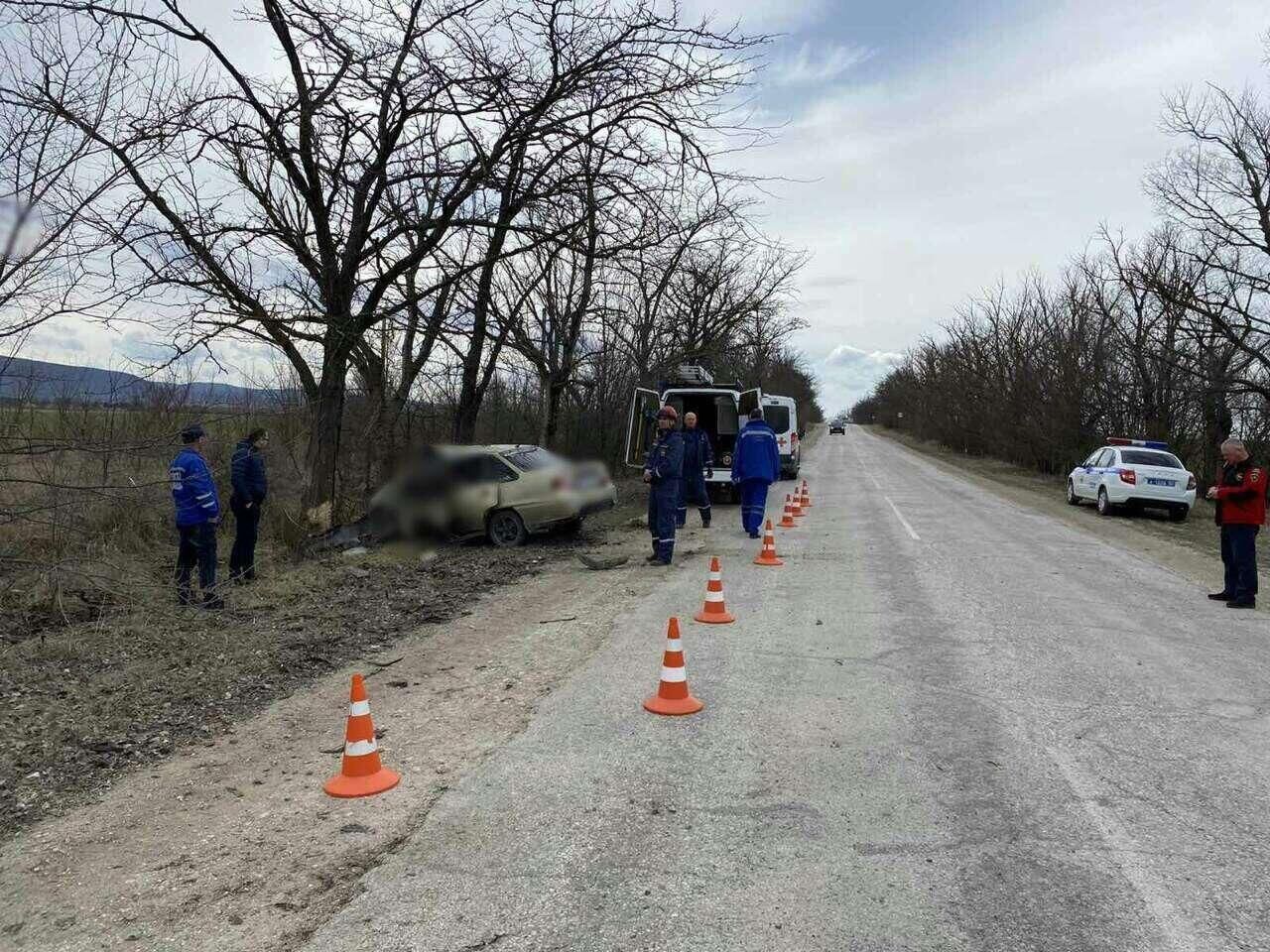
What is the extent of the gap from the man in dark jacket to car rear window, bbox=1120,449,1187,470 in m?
17.2

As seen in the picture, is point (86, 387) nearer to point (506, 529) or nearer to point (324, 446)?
point (324, 446)

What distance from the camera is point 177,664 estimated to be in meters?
6.06

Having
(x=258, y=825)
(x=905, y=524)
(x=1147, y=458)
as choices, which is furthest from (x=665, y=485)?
(x=1147, y=458)

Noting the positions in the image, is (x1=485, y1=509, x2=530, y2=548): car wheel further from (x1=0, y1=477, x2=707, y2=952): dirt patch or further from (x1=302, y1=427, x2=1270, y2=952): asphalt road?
(x1=0, y1=477, x2=707, y2=952): dirt patch

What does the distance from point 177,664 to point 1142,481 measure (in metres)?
18.2

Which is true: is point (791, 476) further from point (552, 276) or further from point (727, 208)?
point (727, 208)

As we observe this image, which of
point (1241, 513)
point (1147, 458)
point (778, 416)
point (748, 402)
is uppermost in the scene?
point (778, 416)

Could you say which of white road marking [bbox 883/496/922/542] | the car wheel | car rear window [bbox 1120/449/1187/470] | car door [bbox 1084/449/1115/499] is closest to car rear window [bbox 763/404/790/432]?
white road marking [bbox 883/496/922/542]

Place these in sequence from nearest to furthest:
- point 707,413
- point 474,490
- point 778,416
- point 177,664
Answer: point 177,664, point 474,490, point 707,413, point 778,416

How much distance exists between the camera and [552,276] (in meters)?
19.6

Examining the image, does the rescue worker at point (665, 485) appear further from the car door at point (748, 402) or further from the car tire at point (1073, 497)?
the car tire at point (1073, 497)

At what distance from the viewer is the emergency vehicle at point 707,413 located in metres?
16.6

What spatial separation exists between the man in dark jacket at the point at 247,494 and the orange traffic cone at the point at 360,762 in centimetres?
579

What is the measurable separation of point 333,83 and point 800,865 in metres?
9.09
